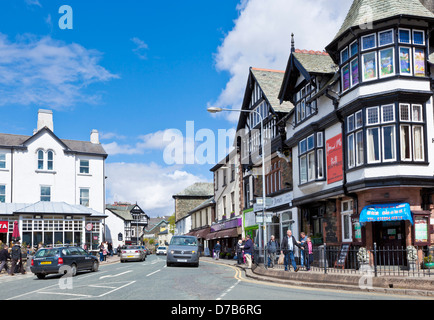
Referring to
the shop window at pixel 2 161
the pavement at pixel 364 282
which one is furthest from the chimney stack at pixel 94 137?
the pavement at pixel 364 282

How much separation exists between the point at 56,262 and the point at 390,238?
14.9 m

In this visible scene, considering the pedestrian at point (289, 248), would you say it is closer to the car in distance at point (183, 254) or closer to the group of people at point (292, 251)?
the group of people at point (292, 251)

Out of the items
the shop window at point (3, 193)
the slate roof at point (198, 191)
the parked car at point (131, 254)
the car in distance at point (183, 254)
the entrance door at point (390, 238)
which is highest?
the slate roof at point (198, 191)

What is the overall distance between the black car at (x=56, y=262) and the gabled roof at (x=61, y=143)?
24953 millimetres

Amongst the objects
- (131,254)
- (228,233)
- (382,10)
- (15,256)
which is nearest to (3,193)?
(131,254)

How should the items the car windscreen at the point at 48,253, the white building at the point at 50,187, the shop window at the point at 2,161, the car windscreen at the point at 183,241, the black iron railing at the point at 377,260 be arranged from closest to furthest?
the black iron railing at the point at 377,260
the car windscreen at the point at 48,253
the car windscreen at the point at 183,241
the white building at the point at 50,187
the shop window at the point at 2,161

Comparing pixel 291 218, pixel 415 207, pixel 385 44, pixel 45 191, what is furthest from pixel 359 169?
pixel 45 191

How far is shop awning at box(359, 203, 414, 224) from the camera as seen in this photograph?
63.5 ft

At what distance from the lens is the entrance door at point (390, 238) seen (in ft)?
65.8

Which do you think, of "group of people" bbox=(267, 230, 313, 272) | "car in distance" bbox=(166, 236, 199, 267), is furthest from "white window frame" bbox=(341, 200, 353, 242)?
"car in distance" bbox=(166, 236, 199, 267)

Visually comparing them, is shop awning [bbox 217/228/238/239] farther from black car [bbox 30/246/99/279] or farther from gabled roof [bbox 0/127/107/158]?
black car [bbox 30/246/99/279]

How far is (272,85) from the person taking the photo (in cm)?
3619
